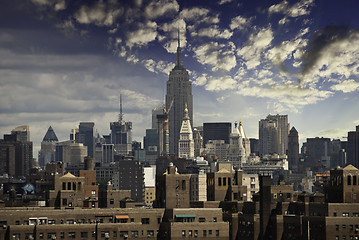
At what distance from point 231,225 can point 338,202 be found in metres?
21.1

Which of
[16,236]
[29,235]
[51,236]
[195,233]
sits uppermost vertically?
[29,235]

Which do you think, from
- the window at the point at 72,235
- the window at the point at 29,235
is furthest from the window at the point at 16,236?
the window at the point at 72,235

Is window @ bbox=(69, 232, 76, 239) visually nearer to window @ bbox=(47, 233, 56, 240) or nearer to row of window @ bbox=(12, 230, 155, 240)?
row of window @ bbox=(12, 230, 155, 240)

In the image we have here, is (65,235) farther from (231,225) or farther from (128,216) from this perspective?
(231,225)

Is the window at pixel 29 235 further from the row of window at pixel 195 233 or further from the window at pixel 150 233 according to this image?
the row of window at pixel 195 233

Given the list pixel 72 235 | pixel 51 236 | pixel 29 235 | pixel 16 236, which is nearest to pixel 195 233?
pixel 72 235

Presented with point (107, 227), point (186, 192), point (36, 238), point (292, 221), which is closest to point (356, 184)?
point (292, 221)

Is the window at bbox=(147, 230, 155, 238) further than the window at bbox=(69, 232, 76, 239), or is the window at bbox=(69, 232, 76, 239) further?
the window at bbox=(147, 230, 155, 238)

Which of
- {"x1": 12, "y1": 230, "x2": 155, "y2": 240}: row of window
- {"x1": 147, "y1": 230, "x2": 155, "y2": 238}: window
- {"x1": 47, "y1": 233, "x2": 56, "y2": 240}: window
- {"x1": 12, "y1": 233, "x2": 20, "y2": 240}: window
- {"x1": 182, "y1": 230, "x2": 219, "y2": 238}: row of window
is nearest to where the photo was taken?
{"x1": 12, "y1": 233, "x2": 20, "y2": 240}: window

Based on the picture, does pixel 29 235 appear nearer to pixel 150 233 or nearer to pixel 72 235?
pixel 72 235

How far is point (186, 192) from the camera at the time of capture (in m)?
187

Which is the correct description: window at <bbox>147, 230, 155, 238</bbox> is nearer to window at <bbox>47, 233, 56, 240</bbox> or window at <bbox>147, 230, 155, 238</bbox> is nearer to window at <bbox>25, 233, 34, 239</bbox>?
window at <bbox>47, 233, 56, 240</bbox>

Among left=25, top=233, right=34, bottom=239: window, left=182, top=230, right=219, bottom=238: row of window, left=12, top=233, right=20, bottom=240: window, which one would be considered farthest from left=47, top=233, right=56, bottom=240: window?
left=182, top=230, right=219, bottom=238: row of window

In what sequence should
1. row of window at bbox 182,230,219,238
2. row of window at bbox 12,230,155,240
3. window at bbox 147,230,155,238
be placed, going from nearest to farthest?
1. row of window at bbox 12,230,155,240
2. row of window at bbox 182,230,219,238
3. window at bbox 147,230,155,238
